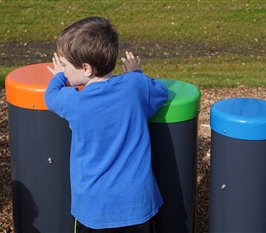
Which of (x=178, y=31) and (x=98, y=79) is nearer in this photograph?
(x=98, y=79)

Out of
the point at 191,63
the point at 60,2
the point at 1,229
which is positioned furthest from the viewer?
the point at 60,2

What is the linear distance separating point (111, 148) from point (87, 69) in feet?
1.15

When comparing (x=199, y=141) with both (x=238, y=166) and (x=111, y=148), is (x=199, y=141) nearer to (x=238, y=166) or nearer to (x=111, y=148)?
(x=238, y=166)

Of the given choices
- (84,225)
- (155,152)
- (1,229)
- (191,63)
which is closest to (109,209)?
(84,225)

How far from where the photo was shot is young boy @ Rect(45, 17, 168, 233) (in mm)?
2615

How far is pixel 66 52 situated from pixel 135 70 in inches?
15.5

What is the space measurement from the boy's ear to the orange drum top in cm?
40

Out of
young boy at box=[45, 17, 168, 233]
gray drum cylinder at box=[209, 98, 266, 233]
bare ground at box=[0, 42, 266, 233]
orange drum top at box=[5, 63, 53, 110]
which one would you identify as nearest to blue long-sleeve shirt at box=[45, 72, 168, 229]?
young boy at box=[45, 17, 168, 233]

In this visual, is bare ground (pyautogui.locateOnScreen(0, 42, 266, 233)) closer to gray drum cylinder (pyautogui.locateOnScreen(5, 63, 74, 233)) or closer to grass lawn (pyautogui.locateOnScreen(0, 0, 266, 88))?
grass lawn (pyautogui.locateOnScreen(0, 0, 266, 88))

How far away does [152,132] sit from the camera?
3029 millimetres

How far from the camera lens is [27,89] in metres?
3.01

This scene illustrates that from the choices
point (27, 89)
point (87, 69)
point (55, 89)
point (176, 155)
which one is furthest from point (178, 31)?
point (87, 69)

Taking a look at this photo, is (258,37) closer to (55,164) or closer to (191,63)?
(191,63)

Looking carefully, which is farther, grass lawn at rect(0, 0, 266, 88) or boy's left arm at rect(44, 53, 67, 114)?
grass lawn at rect(0, 0, 266, 88)
